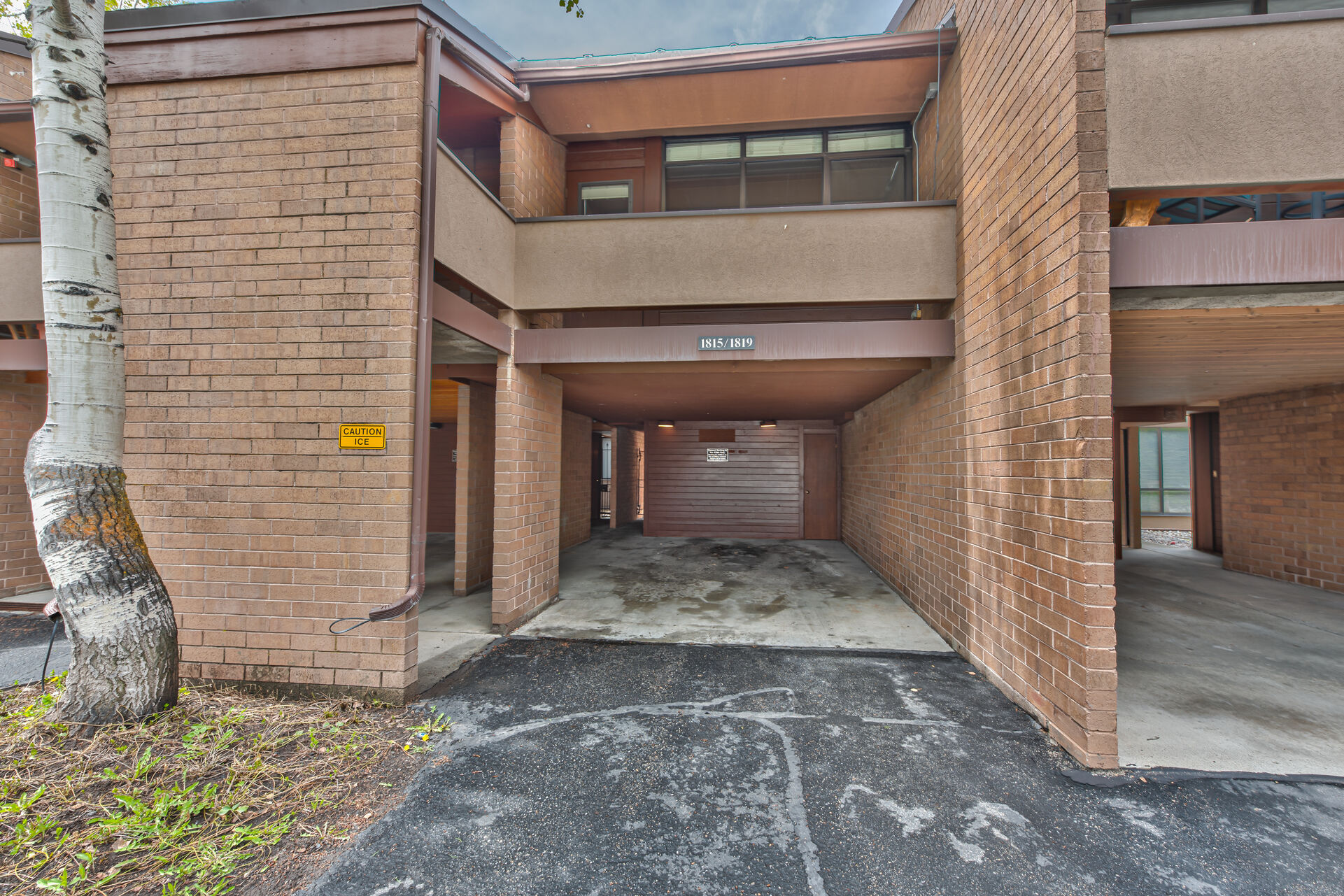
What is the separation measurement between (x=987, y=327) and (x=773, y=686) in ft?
11.0

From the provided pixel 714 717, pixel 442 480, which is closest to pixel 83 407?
pixel 714 717

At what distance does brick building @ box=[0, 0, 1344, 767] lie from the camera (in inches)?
118

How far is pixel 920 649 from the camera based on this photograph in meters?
4.54

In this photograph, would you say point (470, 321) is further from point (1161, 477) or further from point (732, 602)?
point (1161, 477)

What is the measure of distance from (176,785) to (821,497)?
10.9m

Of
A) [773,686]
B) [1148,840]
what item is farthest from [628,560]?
[1148,840]

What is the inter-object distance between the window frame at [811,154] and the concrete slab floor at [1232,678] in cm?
574

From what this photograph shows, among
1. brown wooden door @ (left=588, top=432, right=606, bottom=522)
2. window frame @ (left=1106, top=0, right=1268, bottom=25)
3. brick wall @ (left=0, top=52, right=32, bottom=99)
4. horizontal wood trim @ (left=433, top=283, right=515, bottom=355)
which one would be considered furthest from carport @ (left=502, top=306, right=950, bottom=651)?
brick wall @ (left=0, top=52, right=32, bottom=99)

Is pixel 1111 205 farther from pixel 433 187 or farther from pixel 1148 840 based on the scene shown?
pixel 433 187

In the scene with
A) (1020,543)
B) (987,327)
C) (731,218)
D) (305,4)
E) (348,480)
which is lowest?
(1020,543)

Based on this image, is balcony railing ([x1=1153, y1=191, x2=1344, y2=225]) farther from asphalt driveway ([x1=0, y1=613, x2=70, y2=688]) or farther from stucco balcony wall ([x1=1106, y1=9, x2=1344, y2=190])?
asphalt driveway ([x1=0, y1=613, x2=70, y2=688])

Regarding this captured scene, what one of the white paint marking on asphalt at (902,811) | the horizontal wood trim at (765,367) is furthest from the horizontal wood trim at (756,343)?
the white paint marking on asphalt at (902,811)

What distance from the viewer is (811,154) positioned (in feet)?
22.2

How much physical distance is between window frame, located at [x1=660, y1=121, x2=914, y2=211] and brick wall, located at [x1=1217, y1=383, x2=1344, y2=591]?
6.43m
